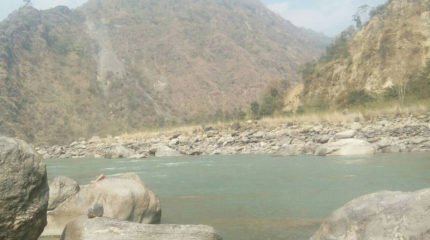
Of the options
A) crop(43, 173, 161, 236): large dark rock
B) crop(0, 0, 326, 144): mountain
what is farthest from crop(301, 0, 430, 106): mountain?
crop(43, 173, 161, 236): large dark rock

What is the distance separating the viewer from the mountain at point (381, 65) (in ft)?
92.5

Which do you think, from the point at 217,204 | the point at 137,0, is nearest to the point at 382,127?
the point at 217,204

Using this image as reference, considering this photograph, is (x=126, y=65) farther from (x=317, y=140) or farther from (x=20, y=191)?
(x=20, y=191)

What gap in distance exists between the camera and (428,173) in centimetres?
862

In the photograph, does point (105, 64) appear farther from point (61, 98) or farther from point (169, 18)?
point (169, 18)

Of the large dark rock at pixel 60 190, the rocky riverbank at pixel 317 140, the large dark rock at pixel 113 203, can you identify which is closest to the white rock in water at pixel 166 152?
the rocky riverbank at pixel 317 140

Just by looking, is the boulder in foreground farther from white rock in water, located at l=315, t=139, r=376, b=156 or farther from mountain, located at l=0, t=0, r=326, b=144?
mountain, located at l=0, t=0, r=326, b=144

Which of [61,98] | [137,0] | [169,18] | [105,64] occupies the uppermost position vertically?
[137,0]

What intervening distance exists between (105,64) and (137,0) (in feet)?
111

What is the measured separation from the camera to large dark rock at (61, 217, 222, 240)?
3754mm

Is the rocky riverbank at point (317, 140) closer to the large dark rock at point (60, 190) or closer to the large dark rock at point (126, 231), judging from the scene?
the large dark rock at point (60, 190)

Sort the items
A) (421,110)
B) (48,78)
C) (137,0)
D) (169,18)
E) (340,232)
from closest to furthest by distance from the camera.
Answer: (340,232)
(421,110)
(48,78)
(169,18)
(137,0)

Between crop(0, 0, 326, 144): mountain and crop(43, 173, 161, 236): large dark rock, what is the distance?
39.5 metres

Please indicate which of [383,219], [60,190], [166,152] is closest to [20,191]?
[60,190]
